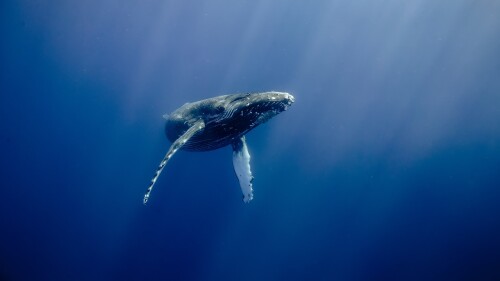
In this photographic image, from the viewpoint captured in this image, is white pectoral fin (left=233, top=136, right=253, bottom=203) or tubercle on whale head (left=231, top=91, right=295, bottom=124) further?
white pectoral fin (left=233, top=136, right=253, bottom=203)

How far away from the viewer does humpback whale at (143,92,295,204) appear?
5750 mm

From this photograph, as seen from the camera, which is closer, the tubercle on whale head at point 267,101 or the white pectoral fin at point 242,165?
the tubercle on whale head at point 267,101

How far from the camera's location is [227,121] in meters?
6.28

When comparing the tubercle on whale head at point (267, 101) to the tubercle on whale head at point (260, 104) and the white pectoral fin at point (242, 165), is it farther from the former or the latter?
the white pectoral fin at point (242, 165)

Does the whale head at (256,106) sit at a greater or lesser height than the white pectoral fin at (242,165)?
greater

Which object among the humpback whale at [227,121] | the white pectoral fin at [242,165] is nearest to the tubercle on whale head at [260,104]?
the humpback whale at [227,121]

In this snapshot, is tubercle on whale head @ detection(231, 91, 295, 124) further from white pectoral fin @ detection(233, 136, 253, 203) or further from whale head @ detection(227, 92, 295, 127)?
white pectoral fin @ detection(233, 136, 253, 203)

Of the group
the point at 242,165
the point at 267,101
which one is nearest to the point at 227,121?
the point at 267,101

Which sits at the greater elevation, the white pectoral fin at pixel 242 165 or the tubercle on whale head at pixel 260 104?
the tubercle on whale head at pixel 260 104

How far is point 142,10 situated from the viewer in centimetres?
3759

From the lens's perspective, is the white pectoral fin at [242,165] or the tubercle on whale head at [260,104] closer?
the tubercle on whale head at [260,104]

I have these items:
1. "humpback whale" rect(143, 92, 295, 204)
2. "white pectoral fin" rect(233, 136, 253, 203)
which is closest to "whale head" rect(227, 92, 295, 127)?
"humpback whale" rect(143, 92, 295, 204)

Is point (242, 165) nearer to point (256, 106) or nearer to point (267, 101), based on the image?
point (256, 106)

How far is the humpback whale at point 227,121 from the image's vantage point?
5.75 m
